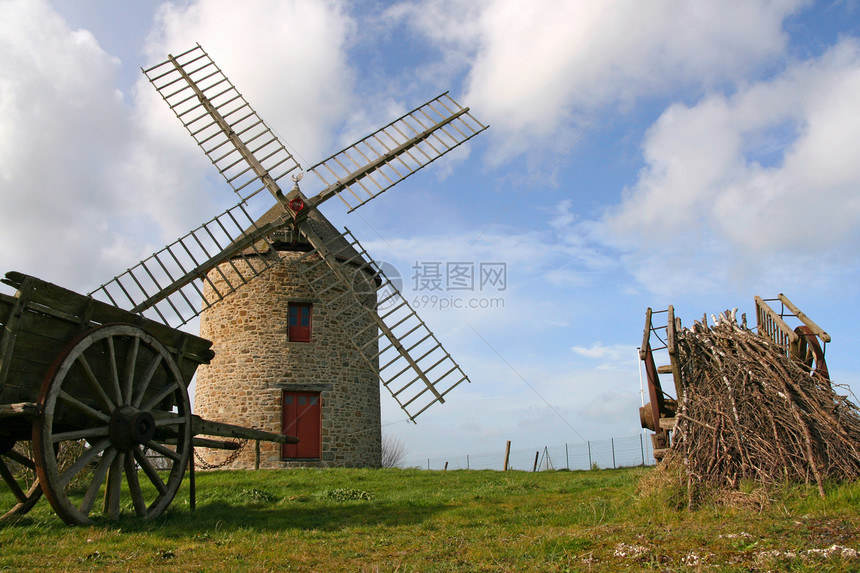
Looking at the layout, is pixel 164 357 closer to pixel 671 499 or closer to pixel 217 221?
pixel 671 499

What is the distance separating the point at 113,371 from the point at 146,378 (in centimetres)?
49

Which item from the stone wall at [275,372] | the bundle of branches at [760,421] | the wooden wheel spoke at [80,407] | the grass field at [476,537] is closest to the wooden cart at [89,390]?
the wooden wheel spoke at [80,407]

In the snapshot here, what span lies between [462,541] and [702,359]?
11.6 ft

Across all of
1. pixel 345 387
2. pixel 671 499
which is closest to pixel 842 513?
pixel 671 499

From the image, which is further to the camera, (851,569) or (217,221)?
(217,221)

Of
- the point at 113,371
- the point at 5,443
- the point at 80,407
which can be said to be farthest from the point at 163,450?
the point at 5,443

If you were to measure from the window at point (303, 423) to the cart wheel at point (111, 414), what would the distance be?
7.20 metres

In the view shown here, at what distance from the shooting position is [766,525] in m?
5.12

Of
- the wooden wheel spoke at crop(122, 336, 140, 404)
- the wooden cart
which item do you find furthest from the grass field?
the wooden wheel spoke at crop(122, 336, 140, 404)

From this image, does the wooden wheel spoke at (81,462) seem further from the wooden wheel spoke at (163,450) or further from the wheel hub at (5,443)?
the wheel hub at (5,443)

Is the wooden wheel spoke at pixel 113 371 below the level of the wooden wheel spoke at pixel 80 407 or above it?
above

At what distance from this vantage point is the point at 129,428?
6340 mm

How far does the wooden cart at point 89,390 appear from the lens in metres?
5.59

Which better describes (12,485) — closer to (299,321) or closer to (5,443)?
(5,443)
